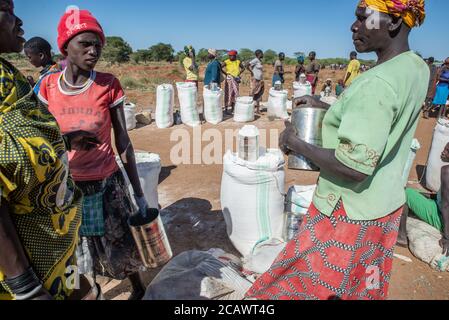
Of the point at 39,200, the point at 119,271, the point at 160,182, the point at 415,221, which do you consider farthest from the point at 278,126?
the point at 39,200

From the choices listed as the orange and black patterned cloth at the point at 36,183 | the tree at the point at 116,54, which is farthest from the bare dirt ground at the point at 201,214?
the tree at the point at 116,54

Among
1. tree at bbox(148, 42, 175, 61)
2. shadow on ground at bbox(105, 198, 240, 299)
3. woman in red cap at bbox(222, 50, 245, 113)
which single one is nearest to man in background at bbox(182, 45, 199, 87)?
woman in red cap at bbox(222, 50, 245, 113)

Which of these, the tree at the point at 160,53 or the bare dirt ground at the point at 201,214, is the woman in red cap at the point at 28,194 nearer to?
the bare dirt ground at the point at 201,214

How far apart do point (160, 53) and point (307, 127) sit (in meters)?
40.9

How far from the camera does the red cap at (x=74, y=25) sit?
58.7 inches

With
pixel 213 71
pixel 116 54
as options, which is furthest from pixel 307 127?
pixel 116 54

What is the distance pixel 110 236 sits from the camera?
174 cm

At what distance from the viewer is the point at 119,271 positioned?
179cm

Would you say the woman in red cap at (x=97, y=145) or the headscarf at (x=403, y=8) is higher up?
the headscarf at (x=403, y=8)

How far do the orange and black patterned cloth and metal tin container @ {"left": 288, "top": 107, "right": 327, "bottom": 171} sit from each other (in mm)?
1047

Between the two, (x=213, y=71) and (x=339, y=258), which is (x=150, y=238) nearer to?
(x=339, y=258)

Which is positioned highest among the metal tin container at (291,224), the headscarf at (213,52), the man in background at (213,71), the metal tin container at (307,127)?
the headscarf at (213,52)

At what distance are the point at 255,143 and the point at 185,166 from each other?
95.9 inches
